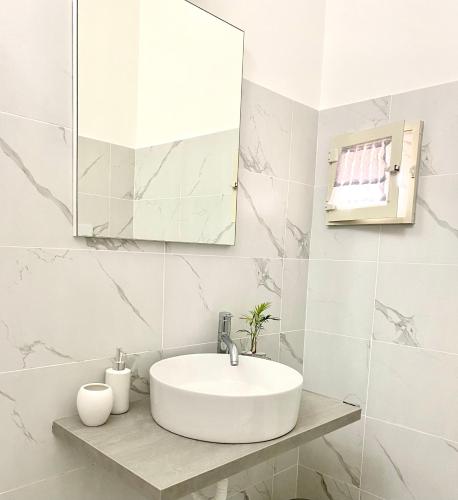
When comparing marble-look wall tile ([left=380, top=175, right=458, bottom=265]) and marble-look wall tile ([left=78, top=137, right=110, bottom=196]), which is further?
marble-look wall tile ([left=380, top=175, right=458, bottom=265])

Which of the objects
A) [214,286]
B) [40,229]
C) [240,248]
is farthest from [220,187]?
[40,229]

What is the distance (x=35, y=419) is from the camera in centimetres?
117

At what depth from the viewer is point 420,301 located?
165 cm

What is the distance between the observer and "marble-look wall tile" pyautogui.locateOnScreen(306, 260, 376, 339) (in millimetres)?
1806

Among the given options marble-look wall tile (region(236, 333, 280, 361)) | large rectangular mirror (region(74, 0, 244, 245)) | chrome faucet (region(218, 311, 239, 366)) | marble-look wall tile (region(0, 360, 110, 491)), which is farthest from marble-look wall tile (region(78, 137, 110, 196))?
marble-look wall tile (region(236, 333, 280, 361))

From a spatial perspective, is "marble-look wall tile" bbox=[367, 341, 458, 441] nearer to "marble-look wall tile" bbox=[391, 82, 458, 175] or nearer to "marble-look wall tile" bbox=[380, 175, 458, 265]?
Answer: "marble-look wall tile" bbox=[380, 175, 458, 265]

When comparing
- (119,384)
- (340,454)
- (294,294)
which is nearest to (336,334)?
(294,294)

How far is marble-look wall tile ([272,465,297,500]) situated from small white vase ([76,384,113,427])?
1.06m

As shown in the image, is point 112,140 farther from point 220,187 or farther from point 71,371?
point 71,371

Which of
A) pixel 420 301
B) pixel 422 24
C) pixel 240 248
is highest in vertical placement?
pixel 422 24

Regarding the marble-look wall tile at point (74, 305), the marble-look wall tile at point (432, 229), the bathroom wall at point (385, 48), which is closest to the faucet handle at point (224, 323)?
the marble-look wall tile at point (74, 305)

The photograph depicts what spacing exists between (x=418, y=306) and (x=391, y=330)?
146 millimetres

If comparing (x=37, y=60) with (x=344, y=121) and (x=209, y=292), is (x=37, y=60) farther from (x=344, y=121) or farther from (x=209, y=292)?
(x=344, y=121)

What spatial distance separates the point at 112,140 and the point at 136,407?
809mm
